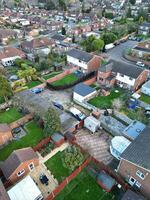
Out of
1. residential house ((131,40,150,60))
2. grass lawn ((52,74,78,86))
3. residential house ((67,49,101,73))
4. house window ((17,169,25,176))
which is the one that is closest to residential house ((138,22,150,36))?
residential house ((131,40,150,60))

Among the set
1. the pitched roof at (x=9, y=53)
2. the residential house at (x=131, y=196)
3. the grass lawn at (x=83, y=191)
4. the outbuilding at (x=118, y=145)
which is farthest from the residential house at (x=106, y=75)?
the pitched roof at (x=9, y=53)

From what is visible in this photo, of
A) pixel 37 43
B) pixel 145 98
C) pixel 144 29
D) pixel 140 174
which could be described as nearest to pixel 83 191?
pixel 140 174

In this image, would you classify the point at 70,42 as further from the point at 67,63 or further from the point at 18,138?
the point at 18,138

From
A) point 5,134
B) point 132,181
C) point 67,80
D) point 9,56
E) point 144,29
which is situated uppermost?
point 144,29

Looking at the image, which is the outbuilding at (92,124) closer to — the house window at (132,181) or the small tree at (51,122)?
the small tree at (51,122)

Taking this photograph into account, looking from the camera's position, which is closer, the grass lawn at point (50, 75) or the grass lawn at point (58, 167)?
the grass lawn at point (58, 167)

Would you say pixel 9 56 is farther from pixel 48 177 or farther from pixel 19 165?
pixel 48 177
